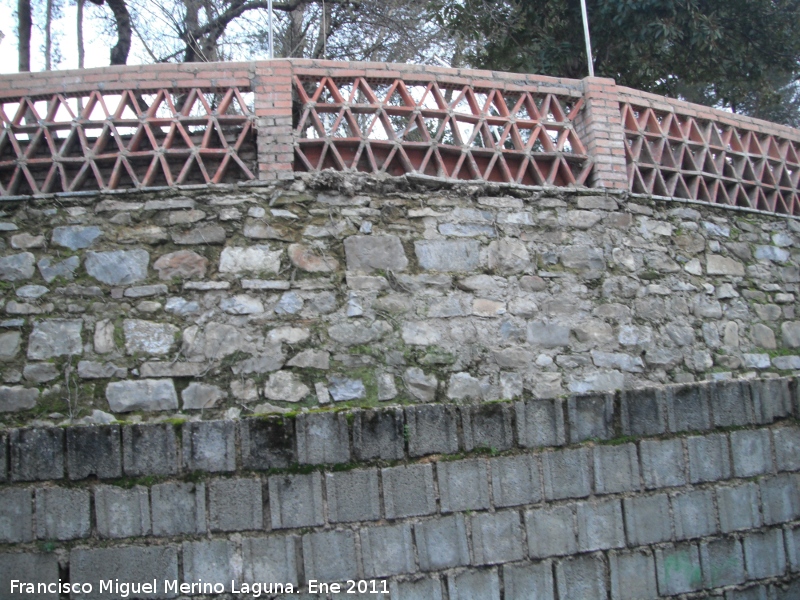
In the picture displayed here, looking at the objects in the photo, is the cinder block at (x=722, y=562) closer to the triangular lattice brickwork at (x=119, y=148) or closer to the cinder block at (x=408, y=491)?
the cinder block at (x=408, y=491)

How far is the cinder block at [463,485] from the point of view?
291cm

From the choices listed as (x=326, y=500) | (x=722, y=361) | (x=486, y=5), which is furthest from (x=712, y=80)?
(x=326, y=500)

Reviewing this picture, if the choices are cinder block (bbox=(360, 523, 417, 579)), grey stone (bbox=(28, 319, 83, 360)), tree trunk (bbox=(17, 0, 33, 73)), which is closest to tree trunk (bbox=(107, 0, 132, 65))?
tree trunk (bbox=(17, 0, 33, 73))

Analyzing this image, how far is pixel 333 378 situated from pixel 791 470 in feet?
8.96

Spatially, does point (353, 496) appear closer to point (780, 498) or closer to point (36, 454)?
point (36, 454)

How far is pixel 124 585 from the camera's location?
8.81 ft

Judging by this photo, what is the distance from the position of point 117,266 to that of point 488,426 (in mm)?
3057

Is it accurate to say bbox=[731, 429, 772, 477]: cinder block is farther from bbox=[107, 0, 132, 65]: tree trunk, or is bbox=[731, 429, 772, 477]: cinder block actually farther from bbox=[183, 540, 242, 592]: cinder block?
bbox=[107, 0, 132, 65]: tree trunk

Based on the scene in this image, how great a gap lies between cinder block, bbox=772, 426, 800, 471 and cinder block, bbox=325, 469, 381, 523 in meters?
1.89

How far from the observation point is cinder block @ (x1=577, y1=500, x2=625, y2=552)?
3.00 m

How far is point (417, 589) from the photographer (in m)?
2.82

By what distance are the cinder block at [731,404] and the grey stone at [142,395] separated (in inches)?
127

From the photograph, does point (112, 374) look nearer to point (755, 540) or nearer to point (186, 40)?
point (755, 540)

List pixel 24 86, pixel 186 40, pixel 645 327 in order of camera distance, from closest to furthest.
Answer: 1. pixel 24 86
2. pixel 645 327
3. pixel 186 40
